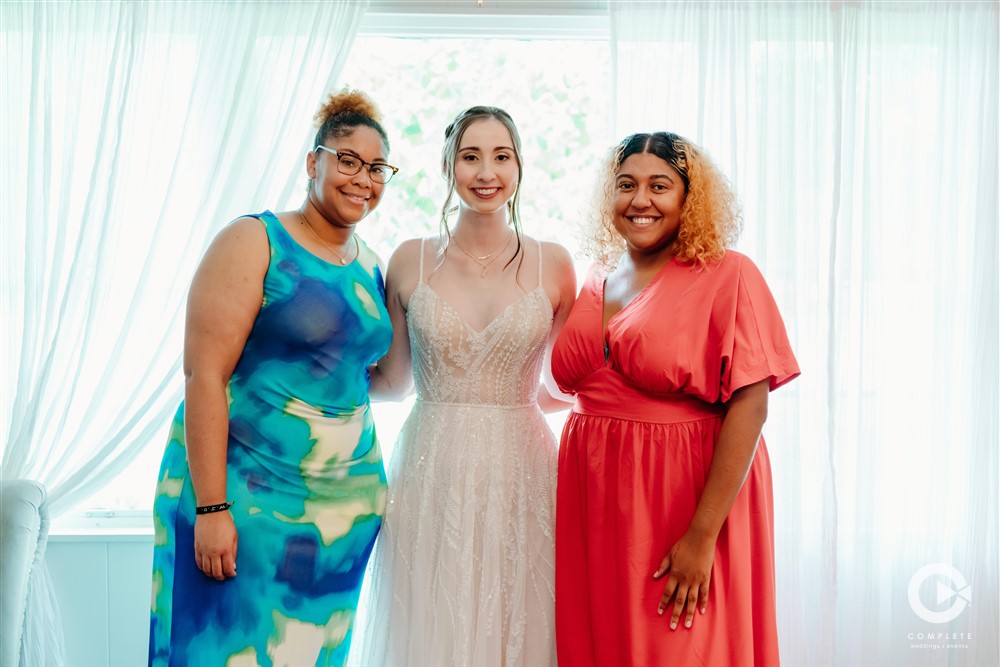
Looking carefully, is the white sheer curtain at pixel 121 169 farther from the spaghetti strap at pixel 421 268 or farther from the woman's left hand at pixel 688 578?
the woman's left hand at pixel 688 578

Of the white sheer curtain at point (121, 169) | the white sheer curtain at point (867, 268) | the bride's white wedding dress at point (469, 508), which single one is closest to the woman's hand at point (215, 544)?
the bride's white wedding dress at point (469, 508)

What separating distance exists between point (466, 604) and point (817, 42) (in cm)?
191

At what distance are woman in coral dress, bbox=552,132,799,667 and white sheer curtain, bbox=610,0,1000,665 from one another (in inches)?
29.7

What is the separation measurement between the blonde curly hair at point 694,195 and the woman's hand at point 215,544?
1032mm

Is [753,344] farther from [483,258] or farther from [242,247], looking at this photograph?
[242,247]

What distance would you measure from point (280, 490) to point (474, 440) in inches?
17.2

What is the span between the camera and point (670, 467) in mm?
1662

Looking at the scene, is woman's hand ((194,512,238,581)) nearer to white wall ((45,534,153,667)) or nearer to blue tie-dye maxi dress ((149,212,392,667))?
blue tie-dye maxi dress ((149,212,392,667))

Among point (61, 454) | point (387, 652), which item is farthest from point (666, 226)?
point (61, 454)

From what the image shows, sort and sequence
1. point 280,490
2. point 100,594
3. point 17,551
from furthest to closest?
point 100,594, point 17,551, point 280,490

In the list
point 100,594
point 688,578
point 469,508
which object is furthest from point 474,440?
point 100,594

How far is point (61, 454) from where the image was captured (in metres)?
2.47

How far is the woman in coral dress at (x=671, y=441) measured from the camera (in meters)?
1.61

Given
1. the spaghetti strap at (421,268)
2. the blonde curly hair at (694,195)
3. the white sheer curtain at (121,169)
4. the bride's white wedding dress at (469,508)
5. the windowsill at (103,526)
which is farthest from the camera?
the windowsill at (103,526)
